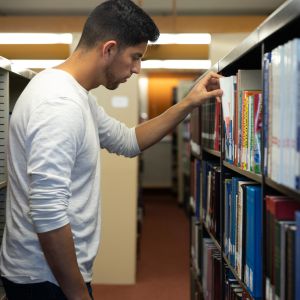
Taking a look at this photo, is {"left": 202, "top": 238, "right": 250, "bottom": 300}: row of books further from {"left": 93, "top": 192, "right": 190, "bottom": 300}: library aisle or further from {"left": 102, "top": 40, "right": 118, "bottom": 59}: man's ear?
{"left": 93, "top": 192, "right": 190, "bottom": 300}: library aisle

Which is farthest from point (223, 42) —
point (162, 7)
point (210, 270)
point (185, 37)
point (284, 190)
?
point (284, 190)

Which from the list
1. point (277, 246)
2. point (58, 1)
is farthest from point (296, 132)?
point (58, 1)

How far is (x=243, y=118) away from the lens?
1586 mm

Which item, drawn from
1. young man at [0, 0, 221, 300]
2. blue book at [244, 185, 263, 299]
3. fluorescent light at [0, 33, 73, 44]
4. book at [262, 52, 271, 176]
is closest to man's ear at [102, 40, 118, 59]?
young man at [0, 0, 221, 300]

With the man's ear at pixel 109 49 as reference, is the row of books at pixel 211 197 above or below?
below

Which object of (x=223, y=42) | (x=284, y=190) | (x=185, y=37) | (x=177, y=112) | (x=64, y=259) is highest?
(x=185, y=37)

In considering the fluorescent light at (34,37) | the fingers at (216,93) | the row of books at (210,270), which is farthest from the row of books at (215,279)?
the fluorescent light at (34,37)

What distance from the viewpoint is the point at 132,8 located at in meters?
1.64

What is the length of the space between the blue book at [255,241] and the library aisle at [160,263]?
101 inches

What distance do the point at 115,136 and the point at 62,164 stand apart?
0.74 meters

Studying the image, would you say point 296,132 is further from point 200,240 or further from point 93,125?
point 200,240

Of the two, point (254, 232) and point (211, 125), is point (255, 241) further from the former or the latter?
point (211, 125)

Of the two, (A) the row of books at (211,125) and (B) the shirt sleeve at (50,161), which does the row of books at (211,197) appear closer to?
(A) the row of books at (211,125)

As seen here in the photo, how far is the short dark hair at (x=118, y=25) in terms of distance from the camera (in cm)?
160
